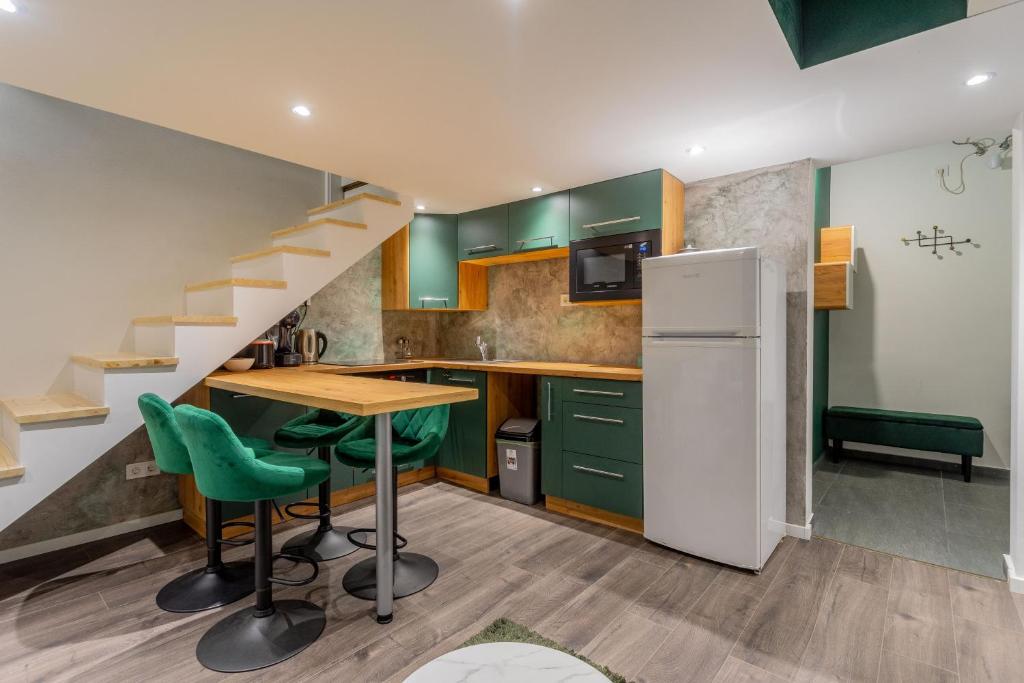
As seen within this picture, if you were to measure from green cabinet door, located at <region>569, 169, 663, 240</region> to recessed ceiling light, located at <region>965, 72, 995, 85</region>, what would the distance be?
1.40 m

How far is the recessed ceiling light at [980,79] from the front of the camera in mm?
1894

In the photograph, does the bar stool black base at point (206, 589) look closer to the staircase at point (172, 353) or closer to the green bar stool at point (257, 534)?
the green bar stool at point (257, 534)

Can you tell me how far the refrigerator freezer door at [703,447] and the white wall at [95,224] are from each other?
116 inches

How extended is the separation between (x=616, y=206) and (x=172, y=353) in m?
2.70

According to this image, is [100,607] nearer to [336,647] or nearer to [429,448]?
[336,647]

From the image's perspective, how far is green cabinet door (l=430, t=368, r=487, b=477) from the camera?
3574mm

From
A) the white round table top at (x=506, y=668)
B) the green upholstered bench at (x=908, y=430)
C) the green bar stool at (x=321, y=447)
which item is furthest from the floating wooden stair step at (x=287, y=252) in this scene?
the green upholstered bench at (x=908, y=430)

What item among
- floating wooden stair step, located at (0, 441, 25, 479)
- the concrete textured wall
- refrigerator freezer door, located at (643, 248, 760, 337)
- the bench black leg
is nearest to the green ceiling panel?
refrigerator freezer door, located at (643, 248, 760, 337)

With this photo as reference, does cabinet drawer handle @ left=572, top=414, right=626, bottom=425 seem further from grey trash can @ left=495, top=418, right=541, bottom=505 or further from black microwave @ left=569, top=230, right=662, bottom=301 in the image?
black microwave @ left=569, top=230, right=662, bottom=301

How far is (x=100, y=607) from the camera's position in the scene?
211cm

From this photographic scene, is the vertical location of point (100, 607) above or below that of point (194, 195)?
below

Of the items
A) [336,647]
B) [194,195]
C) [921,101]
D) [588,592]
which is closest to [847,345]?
[921,101]

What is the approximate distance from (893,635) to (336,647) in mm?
2177

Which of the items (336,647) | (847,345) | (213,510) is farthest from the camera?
(847,345)
